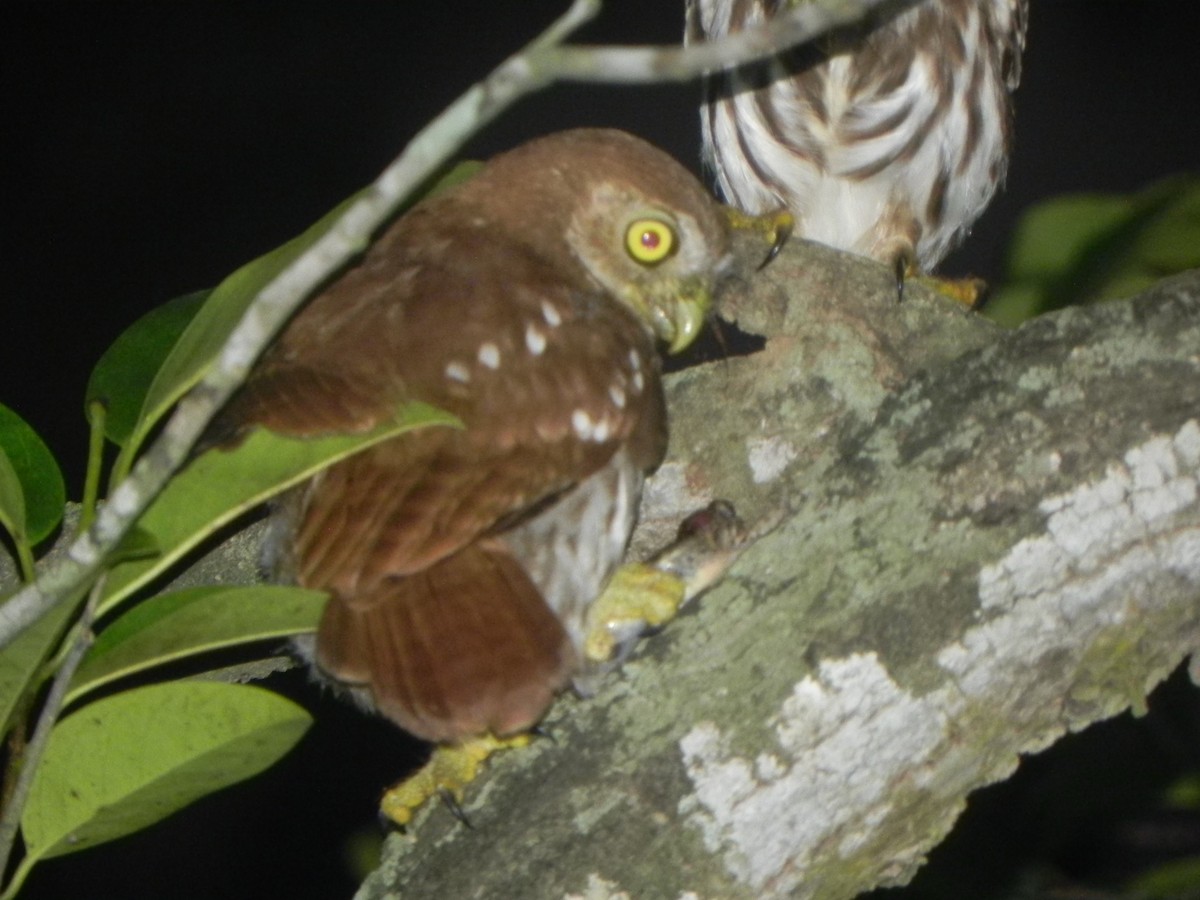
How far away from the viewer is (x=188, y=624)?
1170 millimetres

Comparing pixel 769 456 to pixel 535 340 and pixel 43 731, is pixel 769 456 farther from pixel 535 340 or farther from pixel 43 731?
pixel 43 731

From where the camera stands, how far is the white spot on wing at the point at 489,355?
1427 mm

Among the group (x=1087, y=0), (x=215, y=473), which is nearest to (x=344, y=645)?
(x=215, y=473)

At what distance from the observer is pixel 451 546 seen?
1.33m

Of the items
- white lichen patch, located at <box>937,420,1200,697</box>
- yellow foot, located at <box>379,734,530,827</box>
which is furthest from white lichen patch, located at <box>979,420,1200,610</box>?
yellow foot, located at <box>379,734,530,827</box>

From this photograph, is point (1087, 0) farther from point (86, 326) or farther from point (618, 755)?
point (618, 755)

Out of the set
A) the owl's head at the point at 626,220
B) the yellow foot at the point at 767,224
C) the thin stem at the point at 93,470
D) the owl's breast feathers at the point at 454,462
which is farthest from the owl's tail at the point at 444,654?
the yellow foot at the point at 767,224

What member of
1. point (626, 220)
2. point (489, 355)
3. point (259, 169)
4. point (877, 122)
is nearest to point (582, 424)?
point (489, 355)

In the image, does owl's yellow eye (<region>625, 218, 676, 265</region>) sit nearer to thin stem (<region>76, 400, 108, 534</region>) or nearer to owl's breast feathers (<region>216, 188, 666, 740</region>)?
owl's breast feathers (<region>216, 188, 666, 740</region>)

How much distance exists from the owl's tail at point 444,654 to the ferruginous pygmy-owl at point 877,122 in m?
1.41

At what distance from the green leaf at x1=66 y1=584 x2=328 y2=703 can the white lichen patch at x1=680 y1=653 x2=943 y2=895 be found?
42 centimetres

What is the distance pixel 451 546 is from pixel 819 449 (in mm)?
540

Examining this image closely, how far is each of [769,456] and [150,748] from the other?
2.61ft

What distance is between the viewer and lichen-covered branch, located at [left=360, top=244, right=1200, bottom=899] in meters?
1.37
